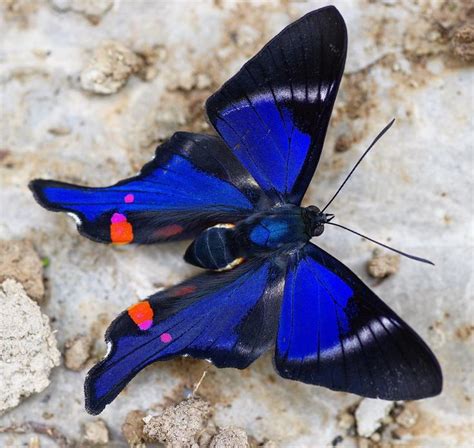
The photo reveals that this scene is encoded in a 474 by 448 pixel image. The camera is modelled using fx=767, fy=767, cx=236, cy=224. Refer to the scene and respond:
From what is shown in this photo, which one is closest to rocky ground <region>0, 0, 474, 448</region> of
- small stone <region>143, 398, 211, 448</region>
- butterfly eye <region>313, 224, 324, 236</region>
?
small stone <region>143, 398, 211, 448</region>

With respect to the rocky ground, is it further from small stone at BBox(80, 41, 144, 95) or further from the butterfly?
the butterfly

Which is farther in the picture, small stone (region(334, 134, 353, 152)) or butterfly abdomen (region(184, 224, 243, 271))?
small stone (region(334, 134, 353, 152))

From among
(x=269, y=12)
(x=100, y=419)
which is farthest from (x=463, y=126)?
(x=100, y=419)

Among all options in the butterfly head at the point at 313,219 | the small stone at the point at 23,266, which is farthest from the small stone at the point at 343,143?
the small stone at the point at 23,266

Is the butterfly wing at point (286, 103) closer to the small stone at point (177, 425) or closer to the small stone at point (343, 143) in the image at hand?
the small stone at point (343, 143)

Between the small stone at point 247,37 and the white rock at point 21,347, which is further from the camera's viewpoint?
the small stone at point 247,37

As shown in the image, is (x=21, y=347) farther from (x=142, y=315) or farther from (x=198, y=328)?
(x=198, y=328)

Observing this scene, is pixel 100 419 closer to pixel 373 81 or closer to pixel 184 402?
pixel 184 402

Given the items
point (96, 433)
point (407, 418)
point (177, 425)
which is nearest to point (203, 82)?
point (177, 425)
